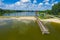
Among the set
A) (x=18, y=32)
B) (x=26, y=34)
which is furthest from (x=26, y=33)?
(x=18, y=32)

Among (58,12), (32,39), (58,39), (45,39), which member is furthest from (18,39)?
(58,12)

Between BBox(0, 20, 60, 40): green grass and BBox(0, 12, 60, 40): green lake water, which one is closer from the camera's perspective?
BBox(0, 20, 60, 40): green grass

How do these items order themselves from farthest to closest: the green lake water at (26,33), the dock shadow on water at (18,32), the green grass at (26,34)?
the dock shadow on water at (18,32)
the green lake water at (26,33)
the green grass at (26,34)

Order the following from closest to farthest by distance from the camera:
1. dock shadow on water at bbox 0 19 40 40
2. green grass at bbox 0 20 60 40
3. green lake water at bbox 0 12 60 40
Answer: green grass at bbox 0 20 60 40 < green lake water at bbox 0 12 60 40 < dock shadow on water at bbox 0 19 40 40

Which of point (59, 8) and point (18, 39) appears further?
point (59, 8)

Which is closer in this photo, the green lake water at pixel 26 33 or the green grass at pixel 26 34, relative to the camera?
the green grass at pixel 26 34

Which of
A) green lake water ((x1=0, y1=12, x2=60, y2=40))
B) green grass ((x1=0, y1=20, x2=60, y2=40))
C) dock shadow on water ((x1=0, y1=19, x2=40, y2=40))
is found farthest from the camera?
dock shadow on water ((x1=0, y1=19, x2=40, y2=40))

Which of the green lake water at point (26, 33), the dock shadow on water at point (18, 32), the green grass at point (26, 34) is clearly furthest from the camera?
the dock shadow on water at point (18, 32)

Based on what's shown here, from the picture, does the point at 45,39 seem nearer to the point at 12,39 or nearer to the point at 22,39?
the point at 22,39

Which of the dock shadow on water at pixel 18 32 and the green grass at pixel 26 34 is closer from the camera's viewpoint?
the green grass at pixel 26 34

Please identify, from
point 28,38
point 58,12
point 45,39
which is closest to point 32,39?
point 28,38

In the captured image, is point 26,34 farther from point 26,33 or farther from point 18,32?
point 18,32

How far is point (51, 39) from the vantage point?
67.4 ft

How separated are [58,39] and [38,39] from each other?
3.40 meters
